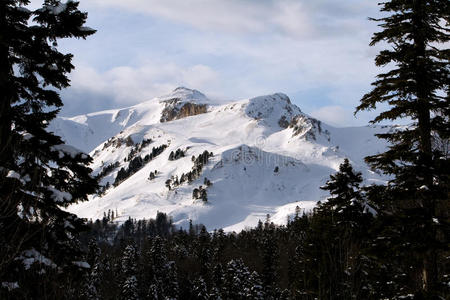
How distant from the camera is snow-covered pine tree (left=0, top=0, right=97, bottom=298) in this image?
330 inches

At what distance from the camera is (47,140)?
9.55m

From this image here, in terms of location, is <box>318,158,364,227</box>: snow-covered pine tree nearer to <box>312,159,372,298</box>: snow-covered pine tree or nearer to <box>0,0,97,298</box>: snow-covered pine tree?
<box>312,159,372,298</box>: snow-covered pine tree

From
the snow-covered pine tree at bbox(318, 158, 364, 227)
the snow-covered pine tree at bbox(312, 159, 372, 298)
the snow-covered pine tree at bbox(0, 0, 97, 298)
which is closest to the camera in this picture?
the snow-covered pine tree at bbox(0, 0, 97, 298)

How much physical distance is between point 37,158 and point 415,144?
35.0ft

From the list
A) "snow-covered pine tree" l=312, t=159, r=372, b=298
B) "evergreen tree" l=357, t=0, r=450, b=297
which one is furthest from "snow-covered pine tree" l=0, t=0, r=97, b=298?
"snow-covered pine tree" l=312, t=159, r=372, b=298

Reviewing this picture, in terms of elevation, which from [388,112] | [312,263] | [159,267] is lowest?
[159,267]

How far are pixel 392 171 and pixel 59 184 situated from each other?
9351 mm

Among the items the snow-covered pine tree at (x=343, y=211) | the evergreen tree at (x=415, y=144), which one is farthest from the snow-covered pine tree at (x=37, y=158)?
the snow-covered pine tree at (x=343, y=211)

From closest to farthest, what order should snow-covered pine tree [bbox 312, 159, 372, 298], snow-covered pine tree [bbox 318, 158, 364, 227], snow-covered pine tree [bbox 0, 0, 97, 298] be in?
snow-covered pine tree [bbox 0, 0, 97, 298], snow-covered pine tree [bbox 312, 159, 372, 298], snow-covered pine tree [bbox 318, 158, 364, 227]

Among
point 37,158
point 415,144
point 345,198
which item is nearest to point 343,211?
point 345,198

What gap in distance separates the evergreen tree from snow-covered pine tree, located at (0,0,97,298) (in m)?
8.35

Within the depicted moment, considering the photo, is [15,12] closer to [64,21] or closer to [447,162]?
[64,21]

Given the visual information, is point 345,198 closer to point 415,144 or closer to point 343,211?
point 343,211

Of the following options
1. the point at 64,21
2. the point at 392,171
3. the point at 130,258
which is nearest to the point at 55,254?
the point at 64,21
